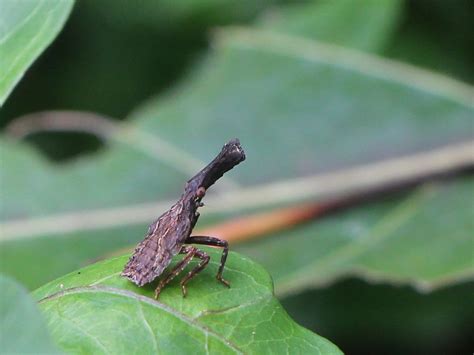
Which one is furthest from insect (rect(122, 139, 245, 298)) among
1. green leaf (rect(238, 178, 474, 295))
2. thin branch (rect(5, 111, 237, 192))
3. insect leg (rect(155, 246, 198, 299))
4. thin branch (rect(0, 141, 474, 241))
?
thin branch (rect(5, 111, 237, 192))

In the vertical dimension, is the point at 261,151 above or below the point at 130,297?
above

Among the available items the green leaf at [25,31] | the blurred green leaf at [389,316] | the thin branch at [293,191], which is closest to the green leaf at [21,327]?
the green leaf at [25,31]

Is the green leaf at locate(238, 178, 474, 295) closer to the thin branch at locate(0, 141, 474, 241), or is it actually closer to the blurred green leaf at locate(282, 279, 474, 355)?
the thin branch at locate(0, 141, 474, 241)

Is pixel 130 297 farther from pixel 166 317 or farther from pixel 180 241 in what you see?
pixel 180 241

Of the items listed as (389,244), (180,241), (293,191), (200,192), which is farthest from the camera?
(293,191)

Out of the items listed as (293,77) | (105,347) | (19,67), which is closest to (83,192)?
(293,77)

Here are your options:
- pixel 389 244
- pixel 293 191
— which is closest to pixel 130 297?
pixel 389 244

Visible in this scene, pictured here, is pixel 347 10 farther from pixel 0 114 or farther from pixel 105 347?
A: pixel 105 347
